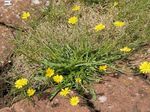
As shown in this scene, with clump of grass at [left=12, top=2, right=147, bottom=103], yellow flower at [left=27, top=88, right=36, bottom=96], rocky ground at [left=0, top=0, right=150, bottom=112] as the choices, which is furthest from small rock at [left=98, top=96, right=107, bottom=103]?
yellow flower at [left=27, top=88, right=36, bottom=96]

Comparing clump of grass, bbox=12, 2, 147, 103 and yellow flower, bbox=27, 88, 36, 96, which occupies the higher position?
clump of grass, bbox=12, 2, 147, 103

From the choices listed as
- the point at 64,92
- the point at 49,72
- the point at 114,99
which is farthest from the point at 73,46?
the point at 114,99

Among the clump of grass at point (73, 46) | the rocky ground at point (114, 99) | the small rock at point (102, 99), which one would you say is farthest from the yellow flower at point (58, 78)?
the small rock at point (102, 99)

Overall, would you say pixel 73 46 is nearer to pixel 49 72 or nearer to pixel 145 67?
pixel 49 72

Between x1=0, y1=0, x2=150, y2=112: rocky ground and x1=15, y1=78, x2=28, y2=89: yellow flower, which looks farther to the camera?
x1=15, y1=78, x2=28, y2=89: yellow flower

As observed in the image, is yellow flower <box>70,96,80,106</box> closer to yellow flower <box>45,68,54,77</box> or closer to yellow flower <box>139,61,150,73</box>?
yellow flower <box>45,68,54,77</box>

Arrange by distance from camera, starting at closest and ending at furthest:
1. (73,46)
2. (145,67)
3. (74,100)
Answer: (74,100), (145,67), (73,46)

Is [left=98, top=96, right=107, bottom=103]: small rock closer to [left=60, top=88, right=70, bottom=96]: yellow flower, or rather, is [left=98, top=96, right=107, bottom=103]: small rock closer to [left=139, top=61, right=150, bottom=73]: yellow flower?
[left=60, top=88, right=70, bottom=96]: yellow flower

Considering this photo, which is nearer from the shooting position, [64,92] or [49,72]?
[64,92]

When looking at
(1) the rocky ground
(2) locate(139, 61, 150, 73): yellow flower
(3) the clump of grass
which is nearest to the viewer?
(1) the rocky ground

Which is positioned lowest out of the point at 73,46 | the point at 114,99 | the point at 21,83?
the point at 114,99

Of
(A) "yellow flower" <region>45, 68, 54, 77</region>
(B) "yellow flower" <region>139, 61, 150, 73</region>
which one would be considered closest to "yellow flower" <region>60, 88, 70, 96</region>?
(A) "yellow flower" <region>45, 68, 54, 77</region>

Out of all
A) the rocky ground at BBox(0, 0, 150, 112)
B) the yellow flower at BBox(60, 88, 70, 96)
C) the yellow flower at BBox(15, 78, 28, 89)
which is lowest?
the rocky ground at BBox(0, 0, 150, 112)

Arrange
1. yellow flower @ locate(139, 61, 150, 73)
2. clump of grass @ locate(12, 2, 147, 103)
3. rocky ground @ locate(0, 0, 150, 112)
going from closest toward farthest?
rocky ground @ locate(0, 0, 150, 112), yellow flower @ locate(139, 61, 150, 73), clump of grass @ locate(12, 2, 147, 103)
